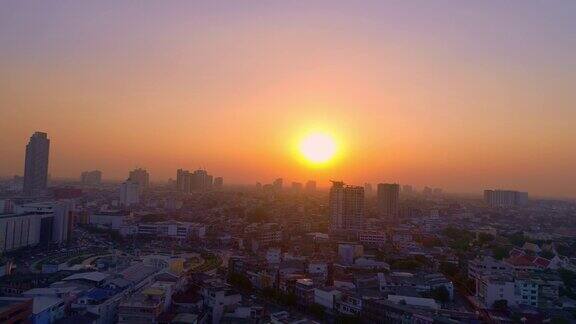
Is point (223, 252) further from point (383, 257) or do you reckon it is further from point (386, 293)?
point (386, 293)

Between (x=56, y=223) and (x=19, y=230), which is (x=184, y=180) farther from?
(x=19, y=230)

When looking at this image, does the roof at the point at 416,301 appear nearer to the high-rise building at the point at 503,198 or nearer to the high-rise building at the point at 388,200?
the high-rise building at the point at 388,200

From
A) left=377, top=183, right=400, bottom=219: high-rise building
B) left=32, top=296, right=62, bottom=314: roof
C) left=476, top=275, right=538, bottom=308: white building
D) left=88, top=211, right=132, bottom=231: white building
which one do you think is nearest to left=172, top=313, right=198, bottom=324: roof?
left=32, top=296, right=62, bottom=314: roof

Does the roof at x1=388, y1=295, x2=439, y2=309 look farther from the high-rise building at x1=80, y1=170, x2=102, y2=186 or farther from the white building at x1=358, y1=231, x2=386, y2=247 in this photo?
the high-rise building at x1=80, y1=170, x2=102, y2=186

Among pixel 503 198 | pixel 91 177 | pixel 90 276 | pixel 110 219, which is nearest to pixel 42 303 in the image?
pixel 90 276

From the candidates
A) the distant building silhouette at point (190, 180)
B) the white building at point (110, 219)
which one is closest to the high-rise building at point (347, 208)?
the white building at point (110, 219)

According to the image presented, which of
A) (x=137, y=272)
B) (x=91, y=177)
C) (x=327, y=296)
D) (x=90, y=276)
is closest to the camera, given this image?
(x=327, y=296)
